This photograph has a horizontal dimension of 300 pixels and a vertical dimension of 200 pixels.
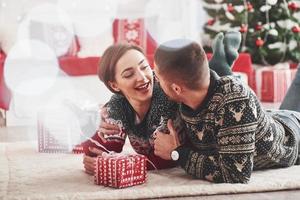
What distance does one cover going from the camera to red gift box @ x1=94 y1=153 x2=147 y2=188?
4.80 feet

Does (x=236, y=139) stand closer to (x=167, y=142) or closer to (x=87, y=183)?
(x=167, y=142)

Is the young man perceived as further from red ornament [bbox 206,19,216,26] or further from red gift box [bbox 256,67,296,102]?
red ornament [bbox 206,19,216,26]

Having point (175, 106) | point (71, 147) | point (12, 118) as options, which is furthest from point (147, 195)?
point (12, 118)

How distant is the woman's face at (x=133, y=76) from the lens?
1.56 meters

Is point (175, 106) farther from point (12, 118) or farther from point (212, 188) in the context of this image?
point (12, 118)

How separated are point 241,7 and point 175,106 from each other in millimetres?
2540

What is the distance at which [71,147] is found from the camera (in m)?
2.12

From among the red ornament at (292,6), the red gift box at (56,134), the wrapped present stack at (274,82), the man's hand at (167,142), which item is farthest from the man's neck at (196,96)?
the red ornament at (292,6)

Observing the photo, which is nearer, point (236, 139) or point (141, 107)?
point (236, 139)

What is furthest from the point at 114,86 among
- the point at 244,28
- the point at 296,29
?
the point at 296,29

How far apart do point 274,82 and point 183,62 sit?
269 cm

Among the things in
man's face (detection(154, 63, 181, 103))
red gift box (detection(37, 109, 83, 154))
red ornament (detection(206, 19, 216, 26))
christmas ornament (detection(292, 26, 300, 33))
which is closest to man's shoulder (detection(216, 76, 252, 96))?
man's face (detection(154, 63, 181, 103))

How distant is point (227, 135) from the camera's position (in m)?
1.38

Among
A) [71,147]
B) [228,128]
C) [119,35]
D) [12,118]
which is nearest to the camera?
[228,128]
